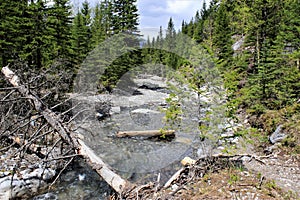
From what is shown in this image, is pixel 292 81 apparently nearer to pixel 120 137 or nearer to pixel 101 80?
pixel 120 137

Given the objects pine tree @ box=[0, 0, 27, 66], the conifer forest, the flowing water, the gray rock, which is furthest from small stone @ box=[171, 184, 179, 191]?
pine tree @ box=[0, 0, 27, 66]

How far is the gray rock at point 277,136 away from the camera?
22.7 feet

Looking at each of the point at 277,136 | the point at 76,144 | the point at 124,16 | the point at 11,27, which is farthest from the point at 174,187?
the point at 124,16

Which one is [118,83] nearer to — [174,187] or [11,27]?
[11,27]

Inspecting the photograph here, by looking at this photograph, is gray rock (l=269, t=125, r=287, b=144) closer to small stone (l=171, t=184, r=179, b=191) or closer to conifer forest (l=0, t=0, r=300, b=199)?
conifer forest (l=0, t=0, r=300, b=199)

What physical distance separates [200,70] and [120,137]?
584cm

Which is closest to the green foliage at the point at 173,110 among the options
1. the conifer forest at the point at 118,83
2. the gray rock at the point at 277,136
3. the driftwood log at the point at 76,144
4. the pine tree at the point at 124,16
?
the conifer forest at the point at 118,83

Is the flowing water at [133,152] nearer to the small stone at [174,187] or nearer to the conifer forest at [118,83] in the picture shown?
the conifer forest at [118,83]

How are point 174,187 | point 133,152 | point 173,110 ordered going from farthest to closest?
point 133,152 → point 173,110 → point 174,187

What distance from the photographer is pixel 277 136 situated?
710 cm

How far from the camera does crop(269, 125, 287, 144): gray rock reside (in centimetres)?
692

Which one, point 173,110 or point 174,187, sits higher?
point 173,110

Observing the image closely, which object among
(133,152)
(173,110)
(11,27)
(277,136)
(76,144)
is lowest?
(133,152)

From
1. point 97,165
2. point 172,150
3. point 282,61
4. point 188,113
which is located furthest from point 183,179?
point 282,61
